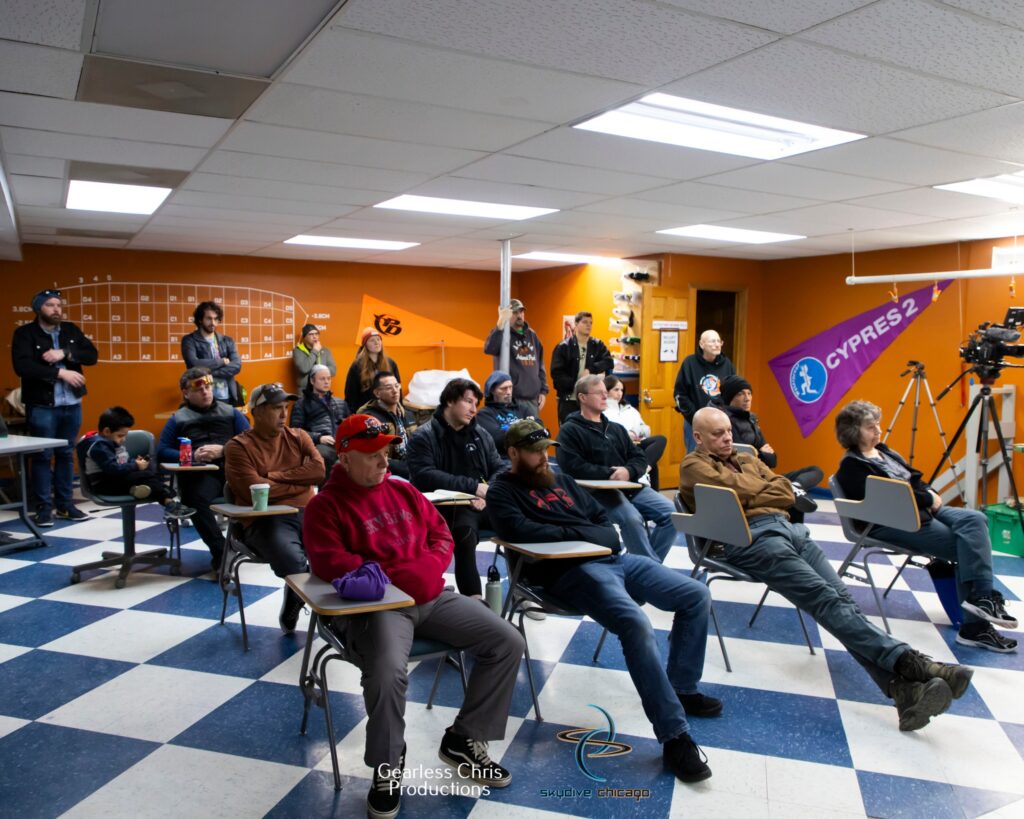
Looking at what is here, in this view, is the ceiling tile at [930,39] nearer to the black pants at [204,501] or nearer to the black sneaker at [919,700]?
the black sneaker at [919,700]

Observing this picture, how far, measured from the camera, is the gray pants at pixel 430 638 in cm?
233

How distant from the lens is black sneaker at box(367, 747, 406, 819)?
2.29 m

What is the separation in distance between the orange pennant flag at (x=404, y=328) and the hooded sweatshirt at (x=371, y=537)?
678 centimetres

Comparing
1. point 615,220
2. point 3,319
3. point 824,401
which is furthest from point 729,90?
point 3,319

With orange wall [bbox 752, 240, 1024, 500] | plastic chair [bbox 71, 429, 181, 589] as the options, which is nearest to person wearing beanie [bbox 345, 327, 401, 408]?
plastic chair [bbox 71, 429, 181, 589]

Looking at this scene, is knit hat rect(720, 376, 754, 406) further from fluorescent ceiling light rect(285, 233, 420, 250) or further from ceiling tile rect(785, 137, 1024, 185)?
fluorescent ceiling light rect(285, 233, 420, 250)

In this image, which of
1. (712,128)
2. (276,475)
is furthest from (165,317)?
(712,128)

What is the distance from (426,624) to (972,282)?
6.31m

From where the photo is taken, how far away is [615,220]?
5957 mm

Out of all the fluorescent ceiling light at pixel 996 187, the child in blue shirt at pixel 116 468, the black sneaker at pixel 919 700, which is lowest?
the black sneaker at pixel 919 700

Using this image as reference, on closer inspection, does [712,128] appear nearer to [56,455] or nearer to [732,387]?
[732,387]

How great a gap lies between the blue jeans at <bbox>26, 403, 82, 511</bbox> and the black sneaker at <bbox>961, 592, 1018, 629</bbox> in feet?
20.7

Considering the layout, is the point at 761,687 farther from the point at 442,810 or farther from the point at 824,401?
the point at 824,401

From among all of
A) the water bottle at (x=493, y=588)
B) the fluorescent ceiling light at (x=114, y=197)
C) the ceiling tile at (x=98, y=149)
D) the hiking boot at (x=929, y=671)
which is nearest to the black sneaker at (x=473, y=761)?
the water bottle at (x=493, y=588)
